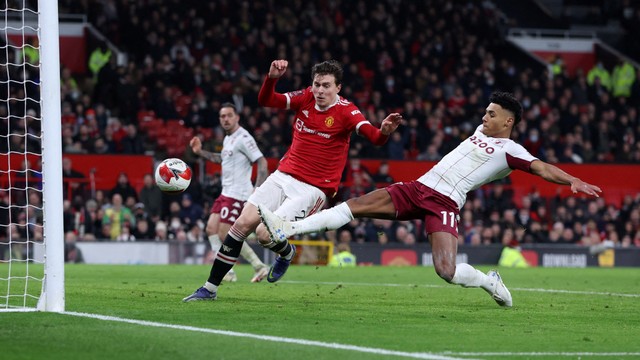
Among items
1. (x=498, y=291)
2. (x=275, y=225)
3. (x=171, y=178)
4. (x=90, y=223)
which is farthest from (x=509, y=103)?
(x=90, y=223)

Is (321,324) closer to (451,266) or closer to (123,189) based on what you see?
(451,266)

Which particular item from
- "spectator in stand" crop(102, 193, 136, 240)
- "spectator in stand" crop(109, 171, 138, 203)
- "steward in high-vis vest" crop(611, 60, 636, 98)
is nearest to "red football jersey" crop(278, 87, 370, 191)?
"spectator in stand" crop(102, 193, 136, 240)

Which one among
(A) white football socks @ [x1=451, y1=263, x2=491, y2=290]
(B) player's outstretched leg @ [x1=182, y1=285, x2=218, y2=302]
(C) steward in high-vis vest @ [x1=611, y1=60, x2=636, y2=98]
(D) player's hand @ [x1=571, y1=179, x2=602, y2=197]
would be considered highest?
(C) steward in high-vis vest @ [x1=611, y1=60, x2=636, y2=98]

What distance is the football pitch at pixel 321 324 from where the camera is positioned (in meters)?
7.00

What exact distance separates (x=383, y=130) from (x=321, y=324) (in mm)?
2255

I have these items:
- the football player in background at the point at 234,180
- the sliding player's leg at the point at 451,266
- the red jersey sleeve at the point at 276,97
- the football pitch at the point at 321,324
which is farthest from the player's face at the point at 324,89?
the football player in background at the point at 234,180

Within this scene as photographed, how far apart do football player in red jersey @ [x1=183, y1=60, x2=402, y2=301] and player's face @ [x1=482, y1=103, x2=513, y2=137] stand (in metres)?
1.20

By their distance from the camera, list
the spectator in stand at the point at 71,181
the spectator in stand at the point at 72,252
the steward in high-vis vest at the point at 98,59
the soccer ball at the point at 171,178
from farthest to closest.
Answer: the steward in high-vis vest at the point at 98,59 < the spectator in stand at the point at 71,181 < the spectator in stand at the point at 72,252 < the soccer ball at the point at 171,178

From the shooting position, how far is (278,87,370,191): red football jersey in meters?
11.3

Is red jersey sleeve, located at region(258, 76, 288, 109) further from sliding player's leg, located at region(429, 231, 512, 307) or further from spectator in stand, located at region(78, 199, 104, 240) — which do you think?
spectator in stand, located at region(78, 199, 104, 240)

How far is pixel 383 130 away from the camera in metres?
10.3

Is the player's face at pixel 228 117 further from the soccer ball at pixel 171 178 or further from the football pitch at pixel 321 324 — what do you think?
the soccer ball at pixel 171 178

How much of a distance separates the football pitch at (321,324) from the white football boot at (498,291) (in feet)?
0.37

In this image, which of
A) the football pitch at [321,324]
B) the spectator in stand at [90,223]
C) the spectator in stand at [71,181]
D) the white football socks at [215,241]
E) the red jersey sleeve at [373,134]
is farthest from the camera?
the spectator in stand at [71,181]
